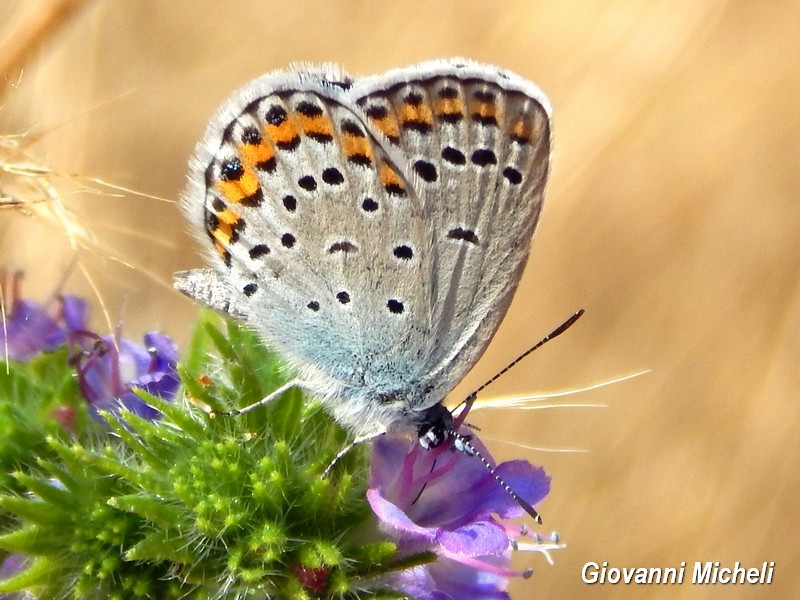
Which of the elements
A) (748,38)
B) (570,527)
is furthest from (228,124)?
(748,38)

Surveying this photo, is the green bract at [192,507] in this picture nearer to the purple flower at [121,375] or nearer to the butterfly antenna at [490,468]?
the purple flower at [121,375]

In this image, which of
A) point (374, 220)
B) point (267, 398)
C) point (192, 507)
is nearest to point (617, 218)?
point (374, 220)

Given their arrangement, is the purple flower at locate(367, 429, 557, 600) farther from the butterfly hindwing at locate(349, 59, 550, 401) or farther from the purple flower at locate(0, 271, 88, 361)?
the purple flower at locate(0, 271, 88, 361)

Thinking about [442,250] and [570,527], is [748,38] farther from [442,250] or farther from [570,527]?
[442,250]

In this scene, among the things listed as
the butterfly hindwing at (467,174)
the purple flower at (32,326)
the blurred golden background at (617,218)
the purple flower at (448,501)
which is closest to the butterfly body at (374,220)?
the butterfly hindwing at (467,174)

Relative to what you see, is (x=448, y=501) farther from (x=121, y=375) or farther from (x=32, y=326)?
(x=32, y=326)
